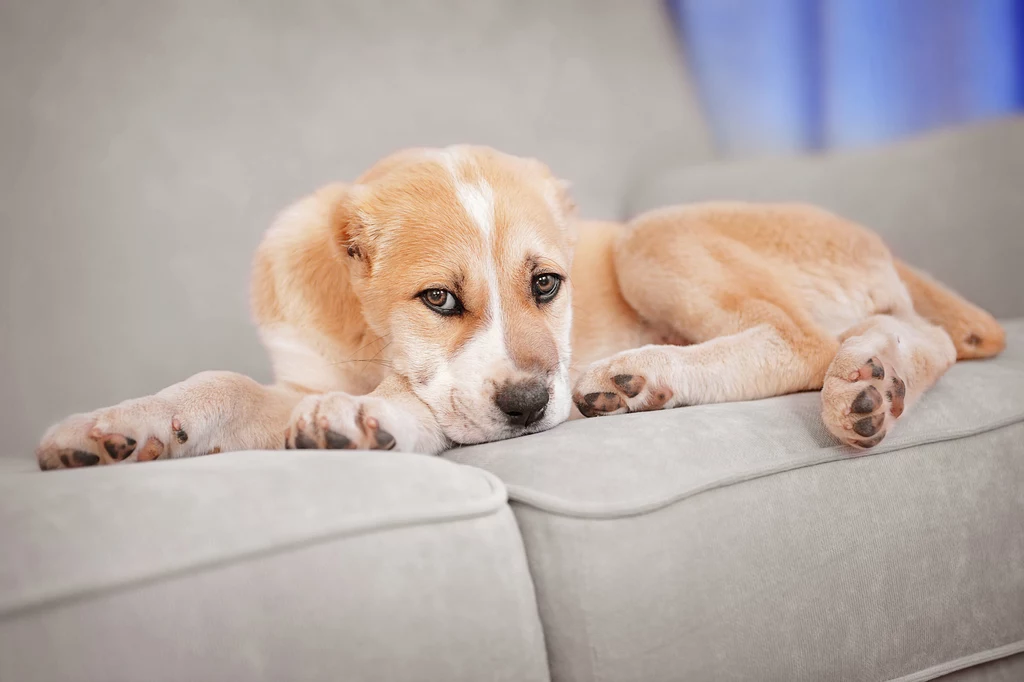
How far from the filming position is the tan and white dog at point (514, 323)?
1380mm

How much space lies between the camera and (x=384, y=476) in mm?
1082

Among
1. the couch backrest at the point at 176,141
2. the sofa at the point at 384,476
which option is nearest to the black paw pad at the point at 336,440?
the sofa at the point at 384,476

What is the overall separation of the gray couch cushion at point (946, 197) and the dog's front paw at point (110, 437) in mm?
2136

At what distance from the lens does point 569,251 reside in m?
1.91

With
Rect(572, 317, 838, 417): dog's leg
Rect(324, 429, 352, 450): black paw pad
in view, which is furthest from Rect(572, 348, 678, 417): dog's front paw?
Rect(324, 429, 352, 450): black paw pad

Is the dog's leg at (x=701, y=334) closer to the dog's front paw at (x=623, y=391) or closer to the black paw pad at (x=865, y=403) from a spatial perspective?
the dog's front paw at (x=623, y=391)

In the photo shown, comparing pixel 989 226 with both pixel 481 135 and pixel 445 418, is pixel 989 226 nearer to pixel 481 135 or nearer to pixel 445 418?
pixel 481 135

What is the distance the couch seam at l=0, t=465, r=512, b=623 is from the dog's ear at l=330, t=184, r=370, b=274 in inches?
27.0

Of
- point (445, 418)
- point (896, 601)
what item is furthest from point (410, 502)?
point (896, 601)

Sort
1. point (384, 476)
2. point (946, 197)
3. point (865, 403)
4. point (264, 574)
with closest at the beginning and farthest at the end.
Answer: point (264, 574) → point (384, 476) → point (865, 403) → point (946, 197)

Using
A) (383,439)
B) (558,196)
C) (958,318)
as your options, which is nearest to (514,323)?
(383,439)

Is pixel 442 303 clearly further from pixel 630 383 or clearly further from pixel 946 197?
pixel 946 197

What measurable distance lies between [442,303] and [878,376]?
800mm

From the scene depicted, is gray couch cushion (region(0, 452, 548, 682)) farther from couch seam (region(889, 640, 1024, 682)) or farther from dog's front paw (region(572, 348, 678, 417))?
couch seam (region(889, 640, 1024, 682))
